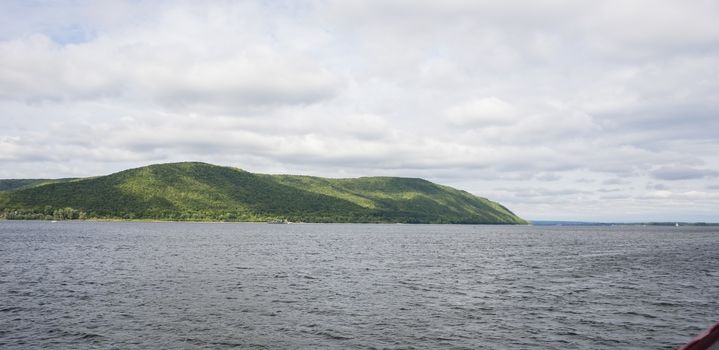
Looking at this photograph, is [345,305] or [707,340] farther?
[345,305]

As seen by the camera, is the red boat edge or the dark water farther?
the dark water

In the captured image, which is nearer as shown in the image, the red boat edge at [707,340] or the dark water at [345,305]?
the red boat edge at [707,340]

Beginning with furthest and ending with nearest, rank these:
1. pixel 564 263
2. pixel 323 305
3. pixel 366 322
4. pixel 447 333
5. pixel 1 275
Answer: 1. pixel 564 263
2. pixel 1 275
3. pixel 323 305
4. pixel 366 322
5. pixel 447 333

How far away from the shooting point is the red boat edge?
26.4ft

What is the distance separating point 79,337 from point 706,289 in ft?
255

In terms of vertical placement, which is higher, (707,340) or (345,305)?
(707,340)

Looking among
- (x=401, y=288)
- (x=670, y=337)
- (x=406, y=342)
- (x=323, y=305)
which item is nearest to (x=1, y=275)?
(x=323, y=305)

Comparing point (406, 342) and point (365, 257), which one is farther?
point (365, 257)

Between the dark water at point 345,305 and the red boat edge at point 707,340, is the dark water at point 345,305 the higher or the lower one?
the lower one

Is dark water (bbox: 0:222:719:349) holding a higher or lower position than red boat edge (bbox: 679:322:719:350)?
lower

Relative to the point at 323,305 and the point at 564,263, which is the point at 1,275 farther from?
the point at 564,263

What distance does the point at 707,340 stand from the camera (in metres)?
8.34

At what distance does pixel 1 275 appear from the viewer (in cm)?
7650

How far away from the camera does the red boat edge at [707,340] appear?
26.4 ft
